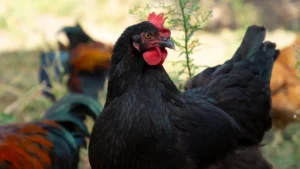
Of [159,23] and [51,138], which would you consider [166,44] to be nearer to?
[159,23]

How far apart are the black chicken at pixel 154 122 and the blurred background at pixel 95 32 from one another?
2007 millimetres

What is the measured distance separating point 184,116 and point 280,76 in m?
2.26

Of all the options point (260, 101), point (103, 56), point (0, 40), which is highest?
point (260, 101)

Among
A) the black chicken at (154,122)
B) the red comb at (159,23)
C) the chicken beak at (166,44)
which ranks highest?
the red comb at (159,23)

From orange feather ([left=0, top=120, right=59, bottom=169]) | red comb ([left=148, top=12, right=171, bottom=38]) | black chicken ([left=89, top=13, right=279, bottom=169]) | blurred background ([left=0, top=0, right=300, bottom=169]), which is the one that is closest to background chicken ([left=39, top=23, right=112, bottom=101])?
blurred background ([left=0, top=0, right=300, bottom=169])

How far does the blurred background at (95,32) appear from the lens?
20.8 ft

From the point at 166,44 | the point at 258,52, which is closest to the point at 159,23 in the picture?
the point at 166,44

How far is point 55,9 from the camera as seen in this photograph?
10.5m

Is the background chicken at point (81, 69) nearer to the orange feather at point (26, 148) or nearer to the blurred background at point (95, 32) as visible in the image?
the blurred background at point (95, 32)

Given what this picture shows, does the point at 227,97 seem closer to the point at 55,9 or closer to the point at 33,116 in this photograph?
the point at 33,116

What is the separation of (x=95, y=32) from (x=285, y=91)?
532 cm

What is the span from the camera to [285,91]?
5.01m

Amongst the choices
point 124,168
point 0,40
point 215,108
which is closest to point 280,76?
point 215,108

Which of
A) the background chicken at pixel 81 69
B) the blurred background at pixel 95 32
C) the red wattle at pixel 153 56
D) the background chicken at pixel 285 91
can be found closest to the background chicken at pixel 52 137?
the blurred background at pixel 95 32
